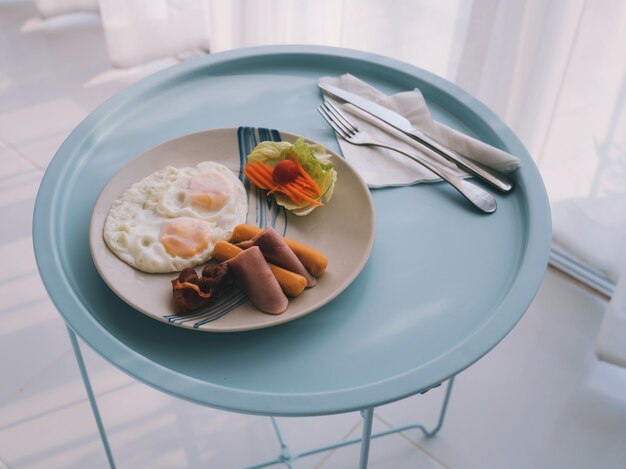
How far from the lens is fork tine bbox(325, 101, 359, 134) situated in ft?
4.09

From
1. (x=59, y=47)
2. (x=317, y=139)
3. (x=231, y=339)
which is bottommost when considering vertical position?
(x=59, y=47)

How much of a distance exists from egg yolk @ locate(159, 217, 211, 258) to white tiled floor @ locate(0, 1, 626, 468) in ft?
2.46

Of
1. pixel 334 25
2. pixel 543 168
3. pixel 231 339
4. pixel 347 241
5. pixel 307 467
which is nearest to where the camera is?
pixel 231 339

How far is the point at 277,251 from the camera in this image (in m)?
0.95

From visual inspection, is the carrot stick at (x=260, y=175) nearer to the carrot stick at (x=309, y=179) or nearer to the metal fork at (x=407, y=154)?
the carrot stick at (x=309, y=179)

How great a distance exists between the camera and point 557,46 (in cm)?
163

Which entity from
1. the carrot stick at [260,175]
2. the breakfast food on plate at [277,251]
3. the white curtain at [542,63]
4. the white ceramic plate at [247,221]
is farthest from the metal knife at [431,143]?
the white curtain at [542,63]

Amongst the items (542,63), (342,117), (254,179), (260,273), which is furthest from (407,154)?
(542,63)

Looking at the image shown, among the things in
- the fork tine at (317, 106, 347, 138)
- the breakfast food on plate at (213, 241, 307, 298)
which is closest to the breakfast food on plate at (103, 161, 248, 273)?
the breakfast food on plate at (213, 241, 307, 298)

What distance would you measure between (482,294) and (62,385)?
1.15 m

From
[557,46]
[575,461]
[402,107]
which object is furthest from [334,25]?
[575,461]

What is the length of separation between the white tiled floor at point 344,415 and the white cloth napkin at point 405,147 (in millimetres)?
712

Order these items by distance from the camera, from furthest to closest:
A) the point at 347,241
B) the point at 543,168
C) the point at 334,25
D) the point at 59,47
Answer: the point at 59,47
the point at 334,25
the point at 543,168
the point at 347,241

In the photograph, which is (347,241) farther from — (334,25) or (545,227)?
(334,25)
